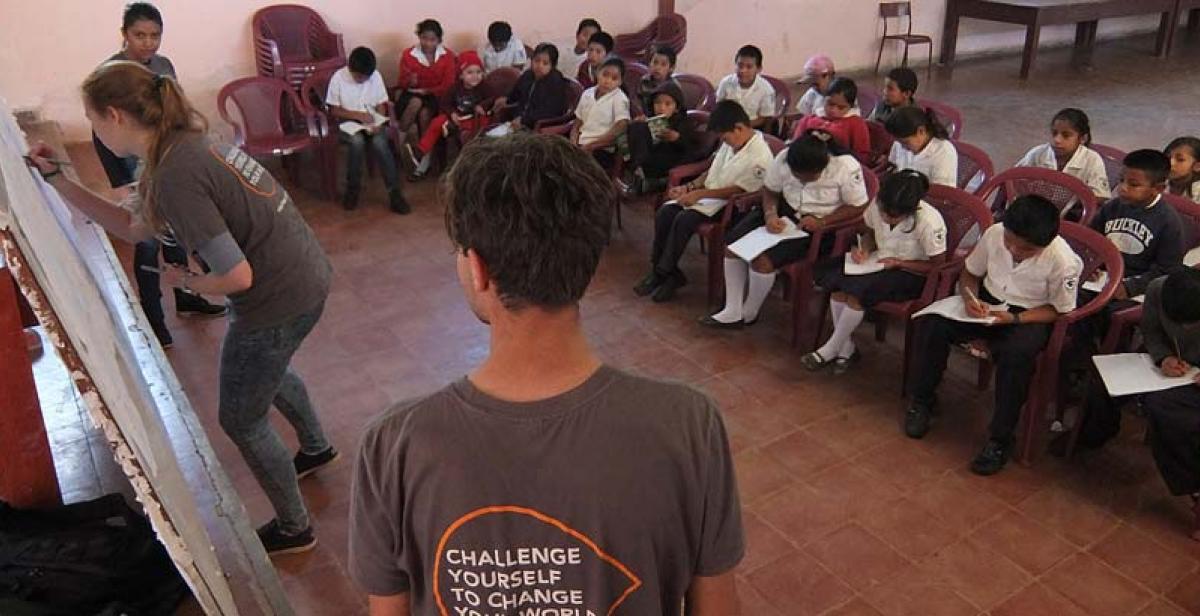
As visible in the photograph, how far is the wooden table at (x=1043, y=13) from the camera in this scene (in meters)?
10.2

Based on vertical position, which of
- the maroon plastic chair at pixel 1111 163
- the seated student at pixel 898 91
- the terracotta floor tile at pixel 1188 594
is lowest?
the terracotta floor tile at pixel 1188 594

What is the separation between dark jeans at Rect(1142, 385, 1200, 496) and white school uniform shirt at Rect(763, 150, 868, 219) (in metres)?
1.59

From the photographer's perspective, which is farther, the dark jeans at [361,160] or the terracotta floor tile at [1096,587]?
the dark jeans at [361,160]

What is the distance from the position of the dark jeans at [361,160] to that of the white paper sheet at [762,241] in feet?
9.32

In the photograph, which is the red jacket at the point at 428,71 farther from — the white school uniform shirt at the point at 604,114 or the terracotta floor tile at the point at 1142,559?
the terracotta floor tile at the point at 1142,559

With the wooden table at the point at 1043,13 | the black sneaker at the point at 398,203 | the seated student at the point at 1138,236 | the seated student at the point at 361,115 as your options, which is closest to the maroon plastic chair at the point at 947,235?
the seated student at the point at 1138,236

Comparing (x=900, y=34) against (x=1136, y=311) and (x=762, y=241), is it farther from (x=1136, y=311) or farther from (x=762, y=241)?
(x=1136, y=311)

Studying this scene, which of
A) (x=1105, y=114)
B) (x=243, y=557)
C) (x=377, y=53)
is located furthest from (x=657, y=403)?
(x=1105, y=114)

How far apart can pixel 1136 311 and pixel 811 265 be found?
53.8 inches

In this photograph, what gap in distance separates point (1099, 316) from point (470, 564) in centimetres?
333

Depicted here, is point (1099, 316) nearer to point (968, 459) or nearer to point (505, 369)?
point (968, 459)

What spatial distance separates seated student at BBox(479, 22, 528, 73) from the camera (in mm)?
7570

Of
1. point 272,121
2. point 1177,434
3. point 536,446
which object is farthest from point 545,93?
point 536,446

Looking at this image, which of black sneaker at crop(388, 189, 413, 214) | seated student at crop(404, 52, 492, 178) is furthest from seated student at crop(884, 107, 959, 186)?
seated student at crop(404, 52, 492, 178)
